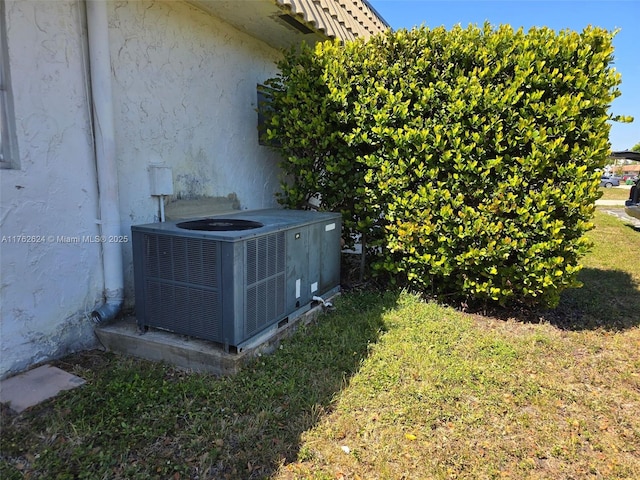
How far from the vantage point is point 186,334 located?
3.03 metres

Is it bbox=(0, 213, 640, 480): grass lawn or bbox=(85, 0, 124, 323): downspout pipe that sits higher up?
bbox=(85, 0, 124, 323): downspout pipe

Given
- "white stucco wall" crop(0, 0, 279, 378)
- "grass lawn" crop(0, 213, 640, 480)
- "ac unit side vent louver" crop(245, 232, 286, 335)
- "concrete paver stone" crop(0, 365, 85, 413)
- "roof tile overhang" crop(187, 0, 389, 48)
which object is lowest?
"grass lawn" crop(0, 213, 640, 480)

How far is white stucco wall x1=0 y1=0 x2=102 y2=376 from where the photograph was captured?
8.69 ft

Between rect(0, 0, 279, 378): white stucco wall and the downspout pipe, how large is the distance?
2.5 inches

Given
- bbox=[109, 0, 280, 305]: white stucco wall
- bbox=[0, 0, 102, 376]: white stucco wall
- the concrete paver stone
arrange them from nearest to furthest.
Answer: the concrete paver stone
bbox=[0, 0, 102, 376]: white stucco wall
bbox=[109, 0, 280, 305]: white stucco wall

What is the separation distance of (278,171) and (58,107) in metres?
3.13

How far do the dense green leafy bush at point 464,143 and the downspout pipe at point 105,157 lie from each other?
196 centimetres

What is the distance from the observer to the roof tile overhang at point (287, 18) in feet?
13.2

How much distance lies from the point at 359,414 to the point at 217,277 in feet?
4.39

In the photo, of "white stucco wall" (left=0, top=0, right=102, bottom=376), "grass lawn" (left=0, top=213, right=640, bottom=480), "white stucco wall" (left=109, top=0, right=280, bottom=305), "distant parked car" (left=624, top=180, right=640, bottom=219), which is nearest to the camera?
"grass lawn" (left=0, top=213, right=640, bottom=480)

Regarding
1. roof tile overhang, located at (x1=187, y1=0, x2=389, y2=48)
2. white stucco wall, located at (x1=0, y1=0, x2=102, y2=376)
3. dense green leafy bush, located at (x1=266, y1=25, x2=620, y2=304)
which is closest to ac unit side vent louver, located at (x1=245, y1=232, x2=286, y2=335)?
white stucco wall, located at (x1=0, y1=0, x2=102, y2=376)

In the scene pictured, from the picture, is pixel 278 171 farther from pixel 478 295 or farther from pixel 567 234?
pixel 567 234

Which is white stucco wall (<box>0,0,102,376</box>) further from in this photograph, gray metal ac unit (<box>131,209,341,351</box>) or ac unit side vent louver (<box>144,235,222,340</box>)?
ac unit side vent louver (<box>144,235,222,340</box>)

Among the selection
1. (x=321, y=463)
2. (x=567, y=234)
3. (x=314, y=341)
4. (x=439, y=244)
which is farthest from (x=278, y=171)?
(x=321, y=463)
